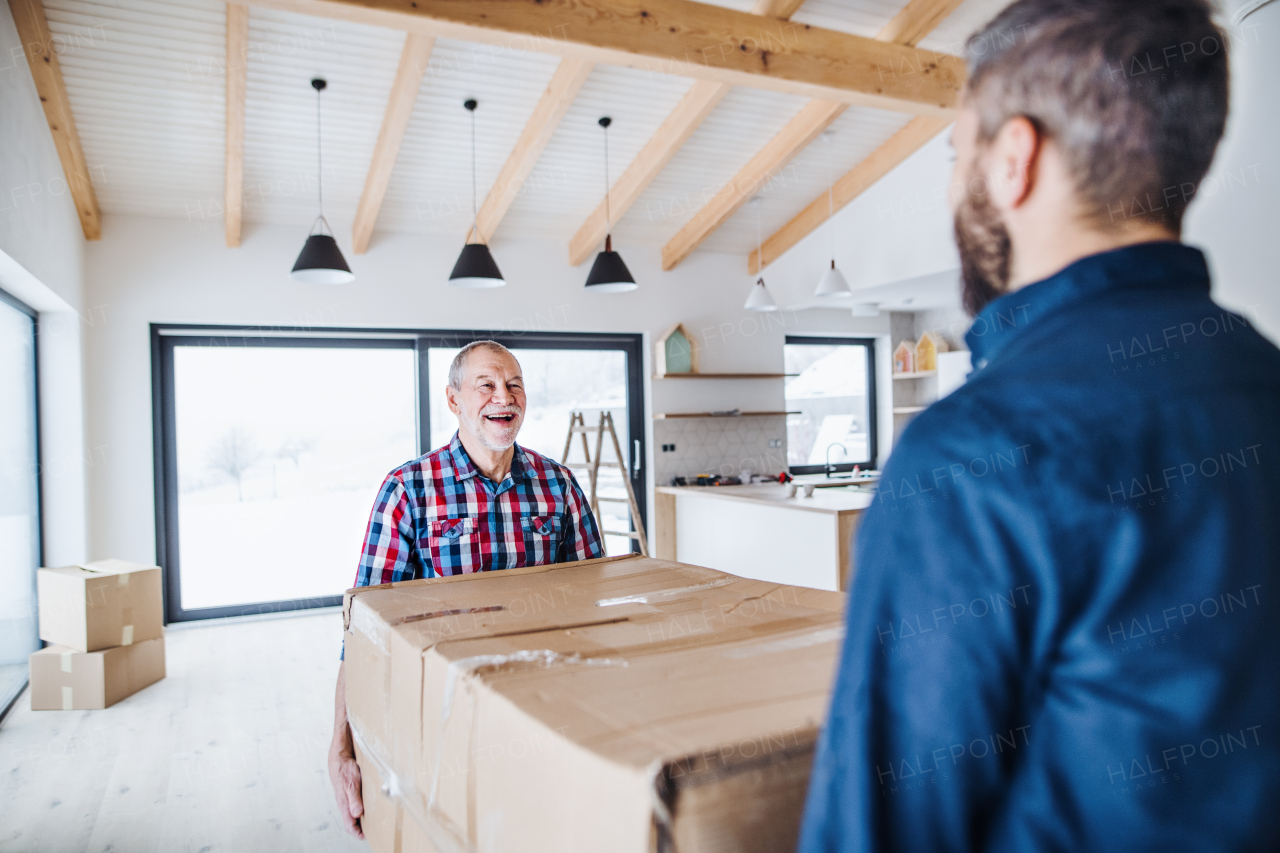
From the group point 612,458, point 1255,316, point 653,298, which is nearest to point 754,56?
point 1255,316

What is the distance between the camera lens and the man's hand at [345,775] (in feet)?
3.54

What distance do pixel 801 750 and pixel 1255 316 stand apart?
253cm

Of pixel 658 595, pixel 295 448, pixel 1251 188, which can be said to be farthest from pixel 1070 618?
pixel 295 448

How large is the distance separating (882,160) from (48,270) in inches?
188

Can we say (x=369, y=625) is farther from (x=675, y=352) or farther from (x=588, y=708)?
(x=675, y=352)

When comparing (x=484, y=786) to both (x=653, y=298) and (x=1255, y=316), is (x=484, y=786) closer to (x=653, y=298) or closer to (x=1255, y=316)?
(x=1255, y=316)

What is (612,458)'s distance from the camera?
6.08 meters

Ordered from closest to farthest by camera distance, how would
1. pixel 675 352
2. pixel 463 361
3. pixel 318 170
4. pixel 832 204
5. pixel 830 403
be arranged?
pixel 463 361 → pixel 318 170 → pixel 832 204 → pixel 675 352 → pixel 830 403

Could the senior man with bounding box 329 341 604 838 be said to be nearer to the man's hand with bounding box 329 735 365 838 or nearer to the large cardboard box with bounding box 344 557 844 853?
the man's hand with bounding box 329 735 365 838

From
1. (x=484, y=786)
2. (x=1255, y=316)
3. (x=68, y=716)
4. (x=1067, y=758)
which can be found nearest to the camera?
(x=1067, y=758)

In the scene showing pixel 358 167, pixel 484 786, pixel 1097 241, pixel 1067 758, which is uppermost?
pixel 358 167

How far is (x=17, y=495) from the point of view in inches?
145

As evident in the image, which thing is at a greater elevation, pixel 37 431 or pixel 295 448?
pixel 37 431

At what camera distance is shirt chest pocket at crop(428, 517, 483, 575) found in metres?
1.66
